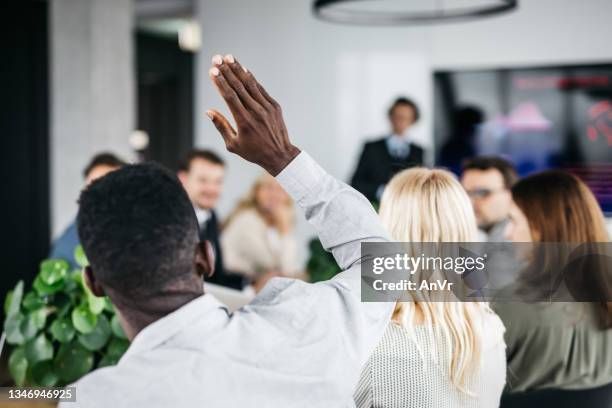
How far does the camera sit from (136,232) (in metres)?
0.94

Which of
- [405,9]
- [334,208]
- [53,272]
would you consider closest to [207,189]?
[53,272]

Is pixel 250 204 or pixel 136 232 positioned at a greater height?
pixel 136 232

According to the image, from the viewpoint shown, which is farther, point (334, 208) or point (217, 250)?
point (217, 250)

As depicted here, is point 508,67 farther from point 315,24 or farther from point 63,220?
point 63,220

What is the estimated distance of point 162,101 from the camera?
9.65 metres

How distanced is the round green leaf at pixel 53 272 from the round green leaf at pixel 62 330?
0.11 metres

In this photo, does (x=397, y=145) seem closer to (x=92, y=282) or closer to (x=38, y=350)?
(x=38, y=350)

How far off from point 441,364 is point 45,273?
1.08 meters

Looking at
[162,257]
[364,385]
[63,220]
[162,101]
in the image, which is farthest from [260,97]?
[162,101]

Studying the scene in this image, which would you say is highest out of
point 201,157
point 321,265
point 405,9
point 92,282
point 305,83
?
point 405,9

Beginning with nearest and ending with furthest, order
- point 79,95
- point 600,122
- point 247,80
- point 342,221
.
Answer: point 247,80 < point 342,221 < point 79,95 < point 600,122

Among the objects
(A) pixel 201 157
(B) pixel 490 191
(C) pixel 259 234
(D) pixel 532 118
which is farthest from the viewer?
(D) pixel 532 118

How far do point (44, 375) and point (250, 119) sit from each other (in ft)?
4.14

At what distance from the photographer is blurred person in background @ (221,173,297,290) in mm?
4750
